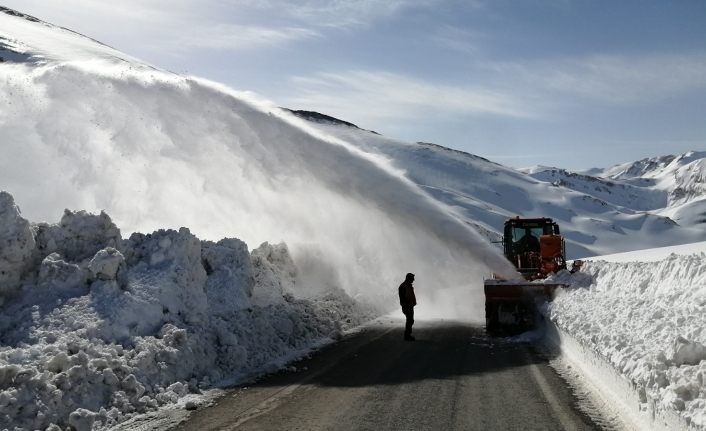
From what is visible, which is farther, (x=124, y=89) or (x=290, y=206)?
(x=124, y=89)

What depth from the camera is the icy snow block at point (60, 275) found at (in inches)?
359

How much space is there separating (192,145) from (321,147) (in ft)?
15.3

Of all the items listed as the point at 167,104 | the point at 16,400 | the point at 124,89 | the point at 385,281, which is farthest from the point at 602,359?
the point at 124,89

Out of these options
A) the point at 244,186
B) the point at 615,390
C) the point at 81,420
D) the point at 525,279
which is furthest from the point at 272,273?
the point at 615,390

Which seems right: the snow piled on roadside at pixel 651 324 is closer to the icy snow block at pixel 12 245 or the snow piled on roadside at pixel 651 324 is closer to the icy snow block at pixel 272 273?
the icy snow block at pixel 272 273

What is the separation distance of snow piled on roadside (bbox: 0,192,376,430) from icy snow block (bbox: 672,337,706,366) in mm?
5581

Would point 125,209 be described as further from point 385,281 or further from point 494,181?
point 494,181

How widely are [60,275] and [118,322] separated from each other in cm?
144

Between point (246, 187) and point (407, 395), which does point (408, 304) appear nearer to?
point (407, 395)

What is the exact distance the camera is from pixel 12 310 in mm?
8492

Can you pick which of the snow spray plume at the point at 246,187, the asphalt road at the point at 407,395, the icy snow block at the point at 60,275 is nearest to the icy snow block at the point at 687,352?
the asphalt road at the point at 407,395

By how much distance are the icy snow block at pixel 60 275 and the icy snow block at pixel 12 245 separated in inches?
11.8

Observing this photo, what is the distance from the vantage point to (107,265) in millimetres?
9359

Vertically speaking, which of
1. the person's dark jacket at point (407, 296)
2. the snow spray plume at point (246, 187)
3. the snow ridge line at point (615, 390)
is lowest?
the snow ridge line at point (615, 390)
